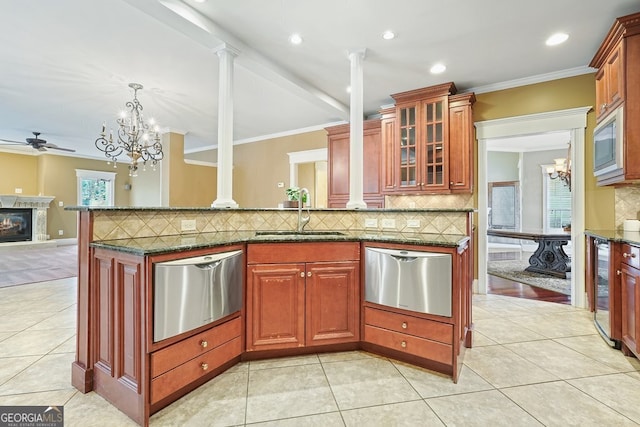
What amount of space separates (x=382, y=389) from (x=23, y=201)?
1031 centimetres

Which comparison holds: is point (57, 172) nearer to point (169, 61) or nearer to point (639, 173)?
point (169, 61)

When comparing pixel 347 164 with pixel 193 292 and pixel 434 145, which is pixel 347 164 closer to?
pixel 434 145

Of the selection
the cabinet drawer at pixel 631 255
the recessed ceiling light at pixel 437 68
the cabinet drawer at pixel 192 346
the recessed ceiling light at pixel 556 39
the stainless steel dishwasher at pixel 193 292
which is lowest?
the cabinet drawer at pixel 192 346

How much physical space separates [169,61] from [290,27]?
1591 mm

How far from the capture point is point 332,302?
7.16 ft

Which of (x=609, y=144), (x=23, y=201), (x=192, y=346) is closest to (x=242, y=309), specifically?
(x=192, y=346)

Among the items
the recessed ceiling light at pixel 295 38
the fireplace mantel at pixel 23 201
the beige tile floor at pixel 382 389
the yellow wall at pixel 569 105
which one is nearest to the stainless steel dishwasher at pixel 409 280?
the beige tile floor at pixel 382 389

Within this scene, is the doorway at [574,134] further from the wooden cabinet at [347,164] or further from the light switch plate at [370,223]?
the light switch plate at [370,223]

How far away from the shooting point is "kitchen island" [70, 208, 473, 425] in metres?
1.55

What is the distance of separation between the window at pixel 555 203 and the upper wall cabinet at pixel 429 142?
523cm

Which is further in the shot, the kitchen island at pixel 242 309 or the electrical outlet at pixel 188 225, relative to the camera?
the electrical outlet at pixel 188 225

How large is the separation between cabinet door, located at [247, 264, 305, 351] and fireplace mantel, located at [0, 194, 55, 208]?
30.7 ft

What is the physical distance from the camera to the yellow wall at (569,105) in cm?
331

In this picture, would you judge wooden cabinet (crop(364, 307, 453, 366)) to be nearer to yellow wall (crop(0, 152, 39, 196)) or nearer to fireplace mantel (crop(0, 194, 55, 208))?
fireplace mantel (crop(0, 194, 55, 208))
